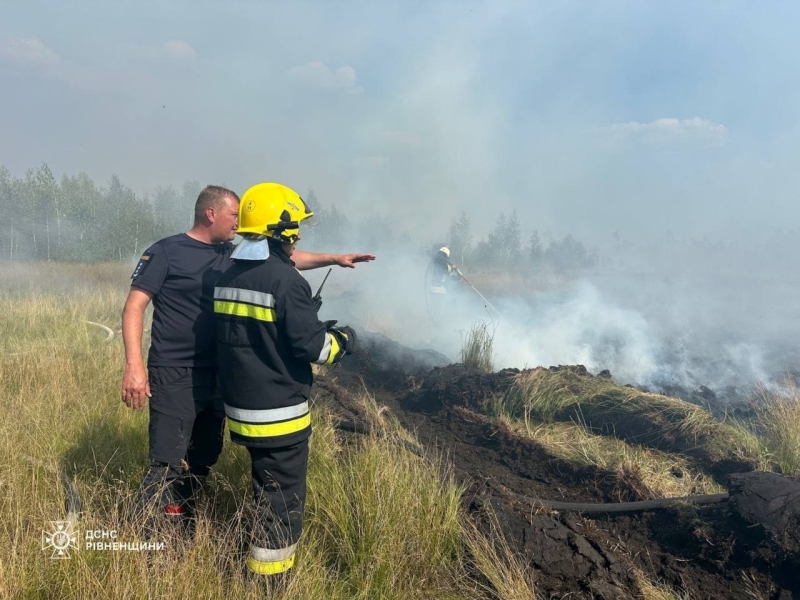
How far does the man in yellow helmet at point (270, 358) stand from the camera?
2.39m

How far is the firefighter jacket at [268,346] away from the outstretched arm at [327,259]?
90 centimetres

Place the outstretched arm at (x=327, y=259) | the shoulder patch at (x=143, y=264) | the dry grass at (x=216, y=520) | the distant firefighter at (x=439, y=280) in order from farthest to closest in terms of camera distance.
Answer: the distant firefighter at (x=439, y=280) < the outstretched arm at (x=327, y=259) < the shoulder patch at (x=143, y=264) < the dry grass at (x=216, y=520)

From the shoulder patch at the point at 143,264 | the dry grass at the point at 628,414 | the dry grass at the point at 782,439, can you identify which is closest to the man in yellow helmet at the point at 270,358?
the shoulder patch at the point at 143,264

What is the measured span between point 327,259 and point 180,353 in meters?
1.15

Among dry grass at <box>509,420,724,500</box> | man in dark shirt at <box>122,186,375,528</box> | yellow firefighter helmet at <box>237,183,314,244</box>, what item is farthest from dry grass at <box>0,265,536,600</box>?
dry grass at <box>509,420,724,500</box>

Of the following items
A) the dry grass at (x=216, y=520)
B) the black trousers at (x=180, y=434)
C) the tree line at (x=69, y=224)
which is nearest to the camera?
the dry grass at (x=216, y=520)

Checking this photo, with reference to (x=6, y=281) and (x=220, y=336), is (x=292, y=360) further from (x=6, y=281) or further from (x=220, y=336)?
(x=6, y=281)

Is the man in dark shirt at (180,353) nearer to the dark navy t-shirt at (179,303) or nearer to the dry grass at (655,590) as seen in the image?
the dark navy t-shirt at (179,303)

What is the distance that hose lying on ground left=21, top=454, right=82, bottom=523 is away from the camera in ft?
8.55

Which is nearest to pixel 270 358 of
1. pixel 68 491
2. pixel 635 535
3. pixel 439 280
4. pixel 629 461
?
pixel 68 491

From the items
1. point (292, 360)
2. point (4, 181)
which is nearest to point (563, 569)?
point (292, 360)

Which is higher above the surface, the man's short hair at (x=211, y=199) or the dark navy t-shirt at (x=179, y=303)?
the man's short hair at (x=211, y=199)

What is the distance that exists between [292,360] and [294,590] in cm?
109

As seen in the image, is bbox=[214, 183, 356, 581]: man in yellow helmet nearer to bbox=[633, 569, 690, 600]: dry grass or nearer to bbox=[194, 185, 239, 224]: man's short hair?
bbox=[194, 185, 239, 224]: man's short hair
